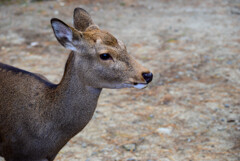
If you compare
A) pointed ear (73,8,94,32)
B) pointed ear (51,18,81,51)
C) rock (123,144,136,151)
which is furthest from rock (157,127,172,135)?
pointed ear (51,18,81,51)

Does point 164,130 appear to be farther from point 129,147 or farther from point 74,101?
point 74,101

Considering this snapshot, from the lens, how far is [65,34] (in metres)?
3.21

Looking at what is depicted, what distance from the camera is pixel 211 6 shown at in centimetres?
1047

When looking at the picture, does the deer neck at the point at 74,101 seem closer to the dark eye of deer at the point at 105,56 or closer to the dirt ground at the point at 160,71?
the dark eye of deer at the point at 105,56

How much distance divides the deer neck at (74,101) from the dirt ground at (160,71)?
1184 mm

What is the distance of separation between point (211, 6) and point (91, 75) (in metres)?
8.05

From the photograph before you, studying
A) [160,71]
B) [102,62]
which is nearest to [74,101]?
[102,62]

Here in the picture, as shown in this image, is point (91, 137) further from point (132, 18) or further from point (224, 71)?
point (132, 18)

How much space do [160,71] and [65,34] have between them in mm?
3656

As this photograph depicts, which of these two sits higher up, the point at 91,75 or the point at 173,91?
the point at 91,75

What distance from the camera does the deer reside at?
3248 mm

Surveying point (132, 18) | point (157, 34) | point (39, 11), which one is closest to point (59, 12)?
point (39, 11)

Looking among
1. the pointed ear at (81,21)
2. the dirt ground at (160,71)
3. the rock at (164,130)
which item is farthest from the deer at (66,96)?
the rock at (164,130)

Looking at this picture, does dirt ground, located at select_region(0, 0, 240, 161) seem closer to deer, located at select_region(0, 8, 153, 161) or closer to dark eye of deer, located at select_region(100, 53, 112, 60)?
deer, located at select_region(0, 8, 153, 161)
